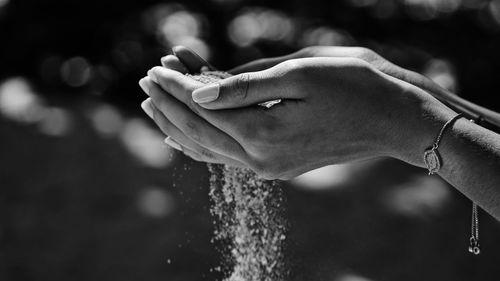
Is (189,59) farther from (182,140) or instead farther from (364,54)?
(364,54)

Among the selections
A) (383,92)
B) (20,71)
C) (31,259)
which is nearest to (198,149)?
(383,92)

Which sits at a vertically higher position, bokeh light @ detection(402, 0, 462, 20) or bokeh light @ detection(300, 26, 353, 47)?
bokeh light @ detection(402, 0, 462, 20)

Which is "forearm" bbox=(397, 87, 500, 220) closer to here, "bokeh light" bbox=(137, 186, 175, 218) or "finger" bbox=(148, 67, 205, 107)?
"finger" bbox=(148, 67, 205, 107)

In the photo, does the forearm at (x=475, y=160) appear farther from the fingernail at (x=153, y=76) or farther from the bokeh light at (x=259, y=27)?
the bokeh light at (x=259, y=27)

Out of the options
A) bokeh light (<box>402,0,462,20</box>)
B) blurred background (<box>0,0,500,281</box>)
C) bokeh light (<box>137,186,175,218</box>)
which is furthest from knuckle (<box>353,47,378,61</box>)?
bokeh light (<box>402,0,462,20</box>)

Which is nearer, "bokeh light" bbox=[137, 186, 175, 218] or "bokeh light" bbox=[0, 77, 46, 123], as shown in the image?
"bokeh light" bbox=[137, 186, 175, 218]

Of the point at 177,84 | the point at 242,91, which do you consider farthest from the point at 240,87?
the point at 177,84

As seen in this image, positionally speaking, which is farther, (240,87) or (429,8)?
(429,8)

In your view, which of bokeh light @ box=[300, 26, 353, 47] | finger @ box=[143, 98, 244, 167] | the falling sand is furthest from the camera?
bokeh light @ box=[300, 26, 353, 47]
